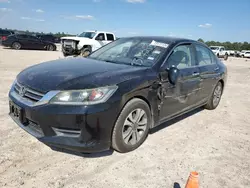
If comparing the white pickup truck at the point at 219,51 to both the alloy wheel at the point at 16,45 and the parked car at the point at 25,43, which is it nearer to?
the parked car at the point at 25,43

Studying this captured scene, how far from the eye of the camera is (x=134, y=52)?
152 inches

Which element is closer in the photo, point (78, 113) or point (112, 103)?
point (78, 113)

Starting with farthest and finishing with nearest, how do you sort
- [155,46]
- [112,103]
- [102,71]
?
[155,46] < [102,71] < [112,103]

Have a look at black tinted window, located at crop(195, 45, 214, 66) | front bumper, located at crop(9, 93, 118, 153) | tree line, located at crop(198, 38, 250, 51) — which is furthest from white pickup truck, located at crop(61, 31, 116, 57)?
tree line, located at crop(198, 38, 250, 51)

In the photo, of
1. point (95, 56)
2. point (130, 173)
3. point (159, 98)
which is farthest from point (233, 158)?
point (95, 56)

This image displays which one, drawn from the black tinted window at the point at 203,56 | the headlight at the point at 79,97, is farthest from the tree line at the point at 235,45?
the headlight at the point at 79,97

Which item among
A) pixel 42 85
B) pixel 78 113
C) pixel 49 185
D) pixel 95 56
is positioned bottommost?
pixel 49 185

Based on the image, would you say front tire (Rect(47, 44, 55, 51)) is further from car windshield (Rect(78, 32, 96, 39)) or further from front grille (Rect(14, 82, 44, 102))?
front grille (Rect(14, 82, 44, 102))

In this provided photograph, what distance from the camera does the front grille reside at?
271cm

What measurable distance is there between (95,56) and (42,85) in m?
1.65

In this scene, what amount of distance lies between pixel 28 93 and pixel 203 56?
11.4 feet

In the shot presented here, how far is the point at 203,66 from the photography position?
4.55 m

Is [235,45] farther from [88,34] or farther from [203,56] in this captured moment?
[203,56]

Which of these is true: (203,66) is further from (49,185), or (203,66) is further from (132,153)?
(49,185)
